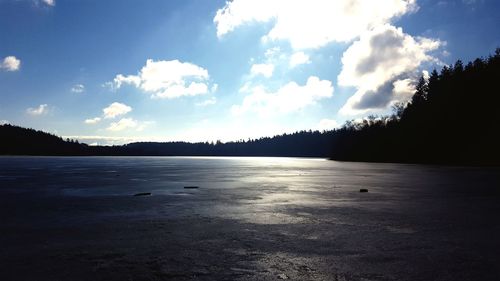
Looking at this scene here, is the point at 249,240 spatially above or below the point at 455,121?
below

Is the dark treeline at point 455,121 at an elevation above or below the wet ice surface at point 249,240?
above

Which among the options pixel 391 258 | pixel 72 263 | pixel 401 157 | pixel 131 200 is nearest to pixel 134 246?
pixel 72 263

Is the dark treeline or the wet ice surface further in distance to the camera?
the dark treeline

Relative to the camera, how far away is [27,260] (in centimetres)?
1133

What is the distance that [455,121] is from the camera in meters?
102

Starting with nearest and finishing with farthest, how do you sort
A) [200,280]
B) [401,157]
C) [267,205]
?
[200,280], [267,205], [401,157]

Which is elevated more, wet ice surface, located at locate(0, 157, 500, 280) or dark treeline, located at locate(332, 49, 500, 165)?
dark treeline, located at locate(332, 49, 500, 165)

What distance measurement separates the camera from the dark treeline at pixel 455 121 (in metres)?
93.2

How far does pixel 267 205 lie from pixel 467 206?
1151 cm

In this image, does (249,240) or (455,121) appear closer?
(249,240)

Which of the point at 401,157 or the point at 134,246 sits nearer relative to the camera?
the point at 134,246

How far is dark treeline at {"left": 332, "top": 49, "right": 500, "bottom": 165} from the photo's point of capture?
93250 mm

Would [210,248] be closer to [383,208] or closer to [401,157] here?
[383,208]

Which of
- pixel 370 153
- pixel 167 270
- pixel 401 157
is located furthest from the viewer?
pixel 370 153
